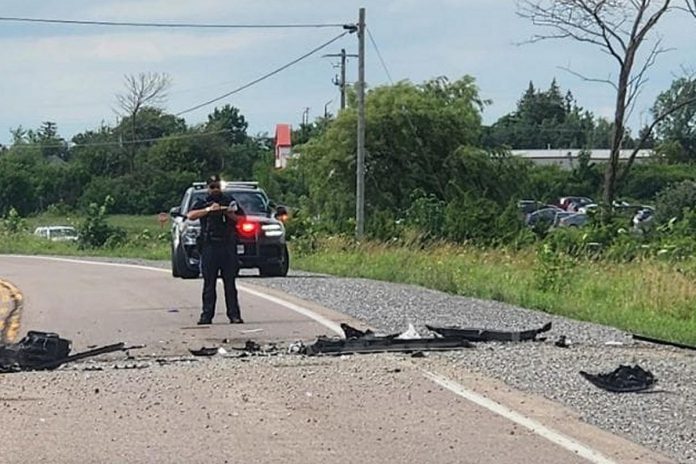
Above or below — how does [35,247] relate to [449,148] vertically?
below

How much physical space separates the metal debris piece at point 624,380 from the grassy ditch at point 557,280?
11.5 ft

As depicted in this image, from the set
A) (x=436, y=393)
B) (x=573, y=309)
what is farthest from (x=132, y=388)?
(x=573, y=309)

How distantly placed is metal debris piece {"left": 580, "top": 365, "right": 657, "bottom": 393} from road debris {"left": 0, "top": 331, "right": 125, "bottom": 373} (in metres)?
4.72

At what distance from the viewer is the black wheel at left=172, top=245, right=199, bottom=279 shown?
24.0 metres

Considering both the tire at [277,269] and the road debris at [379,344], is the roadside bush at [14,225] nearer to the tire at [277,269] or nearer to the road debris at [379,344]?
the tire at [277,269]

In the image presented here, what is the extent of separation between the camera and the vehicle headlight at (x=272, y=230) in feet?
77.6

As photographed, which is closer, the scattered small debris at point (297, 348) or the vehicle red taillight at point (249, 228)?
the scattered small debris at point (297, 348)

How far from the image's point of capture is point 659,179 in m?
79.4

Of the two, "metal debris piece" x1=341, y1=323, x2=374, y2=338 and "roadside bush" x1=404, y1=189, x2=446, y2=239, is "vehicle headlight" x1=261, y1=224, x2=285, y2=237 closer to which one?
"metal debris piece" x1=341, y1=323, x2=374, y2=338

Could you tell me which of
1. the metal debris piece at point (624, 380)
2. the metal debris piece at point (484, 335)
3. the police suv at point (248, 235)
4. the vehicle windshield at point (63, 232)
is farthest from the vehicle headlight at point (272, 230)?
the vehicle windshield at point (63, 232)

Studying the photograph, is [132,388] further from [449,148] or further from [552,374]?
[449,148]

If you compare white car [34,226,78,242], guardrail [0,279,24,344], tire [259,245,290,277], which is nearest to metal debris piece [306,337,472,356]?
guardrail [0,279,24,344]

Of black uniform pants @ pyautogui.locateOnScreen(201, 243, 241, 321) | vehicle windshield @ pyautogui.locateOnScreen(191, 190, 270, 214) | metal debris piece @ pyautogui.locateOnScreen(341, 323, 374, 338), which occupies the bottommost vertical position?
metal debris piece @ pyautogui.locateOnScreen(341, 323, 374, 338)

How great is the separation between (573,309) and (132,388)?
29.7 feet
